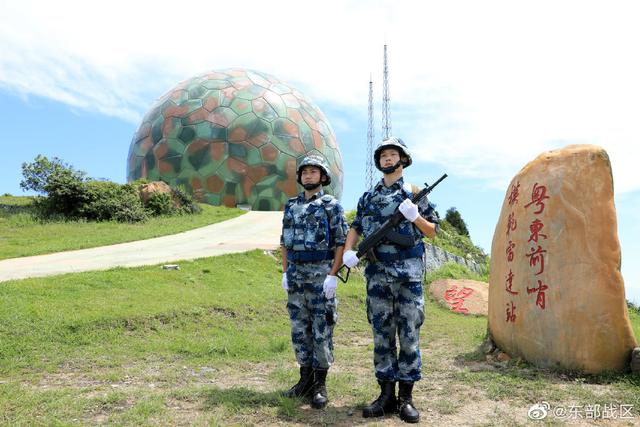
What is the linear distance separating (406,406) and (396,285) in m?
0.86

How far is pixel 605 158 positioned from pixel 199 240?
9941 millimetres

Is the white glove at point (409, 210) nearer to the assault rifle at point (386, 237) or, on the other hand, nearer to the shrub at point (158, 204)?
the assault rifle at point (386, 237)

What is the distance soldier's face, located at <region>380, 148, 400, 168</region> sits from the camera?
4.06 metres

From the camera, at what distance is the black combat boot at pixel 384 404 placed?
380 centimetres

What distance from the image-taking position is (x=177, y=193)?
18.7 metres

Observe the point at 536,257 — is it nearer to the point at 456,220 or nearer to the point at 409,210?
the point at 409,210

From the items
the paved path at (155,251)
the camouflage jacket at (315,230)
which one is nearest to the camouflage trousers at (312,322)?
the camouflage jacket at (315,230)

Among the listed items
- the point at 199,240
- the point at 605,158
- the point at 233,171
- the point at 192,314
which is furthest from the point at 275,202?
the point at 605,158

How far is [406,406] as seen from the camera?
12.3 feet

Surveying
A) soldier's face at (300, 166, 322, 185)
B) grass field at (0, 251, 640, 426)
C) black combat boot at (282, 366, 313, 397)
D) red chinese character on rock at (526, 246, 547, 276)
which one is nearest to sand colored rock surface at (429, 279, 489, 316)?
grass field at (0, 251, 640, 426)

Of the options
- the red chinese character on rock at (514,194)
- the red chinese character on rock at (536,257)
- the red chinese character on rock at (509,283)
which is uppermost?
the red chinese character on rock at (514,194)

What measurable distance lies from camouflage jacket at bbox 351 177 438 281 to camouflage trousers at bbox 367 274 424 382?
73mm

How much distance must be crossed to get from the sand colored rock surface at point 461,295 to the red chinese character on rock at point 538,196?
495 cm

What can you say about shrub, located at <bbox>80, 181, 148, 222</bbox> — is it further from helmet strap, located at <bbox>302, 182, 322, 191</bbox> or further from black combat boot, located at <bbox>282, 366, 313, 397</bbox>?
black combat boot, located at <bbox>282, 366, 313, 397</bbox>
